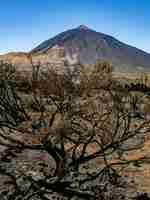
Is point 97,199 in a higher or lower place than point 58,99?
lower

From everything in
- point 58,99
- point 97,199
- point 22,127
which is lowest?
point 97,199

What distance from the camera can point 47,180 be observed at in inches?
613

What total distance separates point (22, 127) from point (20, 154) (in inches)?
190

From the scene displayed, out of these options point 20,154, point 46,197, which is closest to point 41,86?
point 46,197

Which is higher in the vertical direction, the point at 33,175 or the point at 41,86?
the point at 41,86

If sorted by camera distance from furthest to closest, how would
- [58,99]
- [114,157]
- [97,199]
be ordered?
[114,157]
[97,199]
[58,99]

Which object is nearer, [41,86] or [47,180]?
[41,86]

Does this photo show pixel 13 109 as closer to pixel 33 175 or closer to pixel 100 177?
pixel 33 175

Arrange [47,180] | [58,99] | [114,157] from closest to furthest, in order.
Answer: [58,99] < [47,180] < [114,157]

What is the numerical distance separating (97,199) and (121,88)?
470 centimetres

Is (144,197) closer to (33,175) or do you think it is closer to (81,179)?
(81,179)

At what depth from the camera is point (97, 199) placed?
14.5 metres

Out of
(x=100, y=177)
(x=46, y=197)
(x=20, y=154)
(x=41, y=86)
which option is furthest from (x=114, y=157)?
(x=41, y=86)

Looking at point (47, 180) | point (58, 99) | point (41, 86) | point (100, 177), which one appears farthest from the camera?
point (100, 177)
